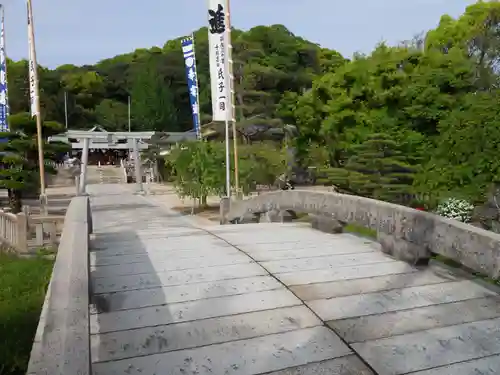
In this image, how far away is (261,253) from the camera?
12.3 ft

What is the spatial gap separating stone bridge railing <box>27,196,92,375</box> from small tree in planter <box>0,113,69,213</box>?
12277 mm

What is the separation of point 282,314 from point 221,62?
8615mm

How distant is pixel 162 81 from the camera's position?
37906 millimetres

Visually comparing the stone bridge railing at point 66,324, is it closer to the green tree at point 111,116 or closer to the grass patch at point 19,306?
the grass patch at point 19,306

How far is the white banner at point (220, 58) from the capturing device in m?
10.2

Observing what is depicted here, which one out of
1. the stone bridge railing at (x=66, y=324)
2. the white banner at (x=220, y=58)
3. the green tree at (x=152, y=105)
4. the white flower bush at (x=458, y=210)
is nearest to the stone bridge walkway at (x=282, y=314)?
the stone bridge railing at (x=66, y=324)

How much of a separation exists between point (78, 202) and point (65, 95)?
3519 cm

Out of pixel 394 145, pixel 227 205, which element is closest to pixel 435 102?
pixel 394 145

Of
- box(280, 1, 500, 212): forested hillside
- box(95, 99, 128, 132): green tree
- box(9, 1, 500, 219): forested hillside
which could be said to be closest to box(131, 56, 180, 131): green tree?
box(95, 99, 128, 132): green tree

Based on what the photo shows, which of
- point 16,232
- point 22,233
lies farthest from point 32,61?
point 22,233

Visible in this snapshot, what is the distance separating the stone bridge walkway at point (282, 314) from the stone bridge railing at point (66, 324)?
0.33m

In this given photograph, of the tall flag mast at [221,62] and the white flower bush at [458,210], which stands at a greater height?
the tall flag mast at [221,62]

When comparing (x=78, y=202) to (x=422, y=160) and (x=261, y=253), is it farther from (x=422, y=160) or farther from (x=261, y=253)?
(x=422, y=160)

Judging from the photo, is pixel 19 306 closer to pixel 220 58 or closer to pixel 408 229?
pixel 408 229
